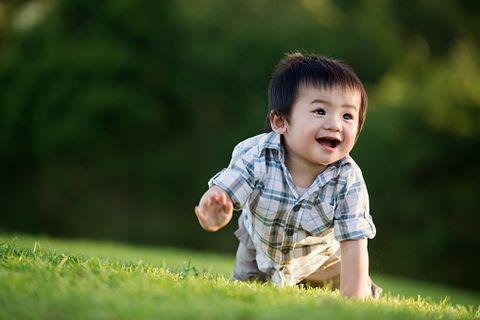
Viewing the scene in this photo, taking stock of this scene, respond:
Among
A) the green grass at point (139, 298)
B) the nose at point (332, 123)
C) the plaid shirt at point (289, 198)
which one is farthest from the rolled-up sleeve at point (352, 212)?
the green grass at point (139, 298)

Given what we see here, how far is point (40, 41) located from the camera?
17.7 metres

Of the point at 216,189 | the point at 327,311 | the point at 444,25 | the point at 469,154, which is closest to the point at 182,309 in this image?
the point at 327,311

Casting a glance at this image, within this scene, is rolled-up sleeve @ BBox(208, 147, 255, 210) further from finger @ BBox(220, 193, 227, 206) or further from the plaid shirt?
finger @ BBox(220, 193, 227, 206)

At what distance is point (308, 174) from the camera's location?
347 centimetres

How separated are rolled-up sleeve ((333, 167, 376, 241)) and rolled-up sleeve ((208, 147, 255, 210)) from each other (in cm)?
43

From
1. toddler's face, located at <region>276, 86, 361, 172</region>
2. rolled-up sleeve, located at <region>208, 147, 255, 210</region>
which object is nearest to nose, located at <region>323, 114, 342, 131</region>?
toddler's face, located at <region>276, 86, 361, 172</region>

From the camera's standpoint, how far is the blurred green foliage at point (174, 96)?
1408 cm

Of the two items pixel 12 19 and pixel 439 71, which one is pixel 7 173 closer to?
pixel 12 19

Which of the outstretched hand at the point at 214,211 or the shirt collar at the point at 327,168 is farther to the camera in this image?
the shirt collar at the point at 327,168

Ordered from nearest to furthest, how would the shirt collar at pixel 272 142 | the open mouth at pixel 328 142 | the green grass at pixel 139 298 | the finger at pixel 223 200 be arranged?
the green grass at pixel 139 298
the finger at pixel 223 200
the open mouth at pixel 328 142
the shirt collar at pixel 272 142

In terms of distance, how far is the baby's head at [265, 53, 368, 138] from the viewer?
132 inches

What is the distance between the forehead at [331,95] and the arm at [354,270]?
25.6 inches

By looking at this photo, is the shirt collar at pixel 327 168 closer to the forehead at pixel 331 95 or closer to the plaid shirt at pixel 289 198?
the plaid shirt at pixel 289 198

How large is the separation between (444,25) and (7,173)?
11.8 meters
